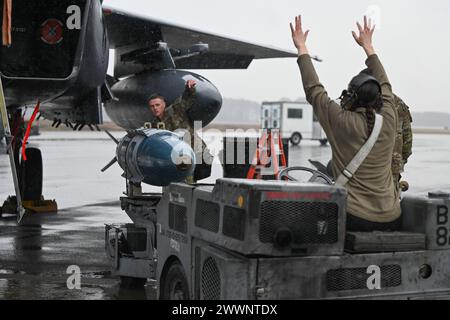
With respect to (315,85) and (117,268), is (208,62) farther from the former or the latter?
(315,85)

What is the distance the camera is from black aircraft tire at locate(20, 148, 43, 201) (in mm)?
12844

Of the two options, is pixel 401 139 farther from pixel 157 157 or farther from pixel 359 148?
pixel 359 148

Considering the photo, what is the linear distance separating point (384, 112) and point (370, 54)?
1.95ft

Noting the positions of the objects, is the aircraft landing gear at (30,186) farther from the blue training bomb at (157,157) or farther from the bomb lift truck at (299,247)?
the bomb lift truck at (299,247)

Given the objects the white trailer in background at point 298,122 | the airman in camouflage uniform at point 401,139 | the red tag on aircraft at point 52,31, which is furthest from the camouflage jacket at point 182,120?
the white trailer in background at point 298,122

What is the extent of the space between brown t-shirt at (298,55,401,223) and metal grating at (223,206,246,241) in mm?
835

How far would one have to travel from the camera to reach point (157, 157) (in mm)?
7016

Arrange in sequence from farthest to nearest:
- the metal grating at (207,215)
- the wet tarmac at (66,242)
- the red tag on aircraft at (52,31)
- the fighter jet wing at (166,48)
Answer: the fighter jet wing at (166,48) < the red tag on aircraft at (52,31) < the wet tarmac at (66,242) < the metal grating at (207,215)

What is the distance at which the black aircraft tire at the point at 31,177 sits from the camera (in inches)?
506

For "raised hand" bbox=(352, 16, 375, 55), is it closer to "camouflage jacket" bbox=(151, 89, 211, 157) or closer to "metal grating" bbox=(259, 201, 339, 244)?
"metal grating" bbox=(259, 201, 339, 244)

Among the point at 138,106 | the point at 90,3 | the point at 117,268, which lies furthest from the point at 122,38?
the point at 117,268

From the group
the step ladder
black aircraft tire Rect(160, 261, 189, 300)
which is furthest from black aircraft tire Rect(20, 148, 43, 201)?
black aircraft tire Rect(160, 261, 189, 300)

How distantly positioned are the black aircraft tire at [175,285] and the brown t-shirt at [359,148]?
1235mm
